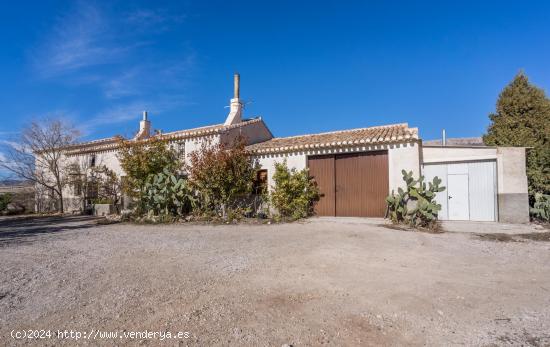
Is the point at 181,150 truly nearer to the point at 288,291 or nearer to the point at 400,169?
the point at 400,169

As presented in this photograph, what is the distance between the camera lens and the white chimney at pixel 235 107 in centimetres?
1981

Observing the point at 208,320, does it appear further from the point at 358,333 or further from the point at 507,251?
the point at 507,251

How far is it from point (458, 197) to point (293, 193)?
6.41m

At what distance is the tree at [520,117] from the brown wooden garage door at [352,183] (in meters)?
6.35

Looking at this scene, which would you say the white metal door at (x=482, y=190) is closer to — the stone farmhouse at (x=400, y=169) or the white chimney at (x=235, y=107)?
the stone farmhouse at (x=400, y=169)

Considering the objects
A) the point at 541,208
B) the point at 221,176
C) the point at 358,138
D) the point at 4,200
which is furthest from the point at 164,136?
the point at 541,208

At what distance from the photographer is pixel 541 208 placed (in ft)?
36.4

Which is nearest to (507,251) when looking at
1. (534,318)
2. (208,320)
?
(534,318)

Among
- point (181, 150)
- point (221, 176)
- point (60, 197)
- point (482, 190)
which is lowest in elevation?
point (60, 197)

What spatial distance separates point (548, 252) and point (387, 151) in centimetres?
621

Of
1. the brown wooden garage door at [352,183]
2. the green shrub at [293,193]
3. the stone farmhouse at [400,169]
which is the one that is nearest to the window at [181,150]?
the stone farmhouse at [400,169]

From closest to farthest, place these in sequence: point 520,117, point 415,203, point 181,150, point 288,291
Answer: point 288,291
point 415,203
point 520,117
point 181,150

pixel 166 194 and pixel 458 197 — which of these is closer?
pixel 458 197

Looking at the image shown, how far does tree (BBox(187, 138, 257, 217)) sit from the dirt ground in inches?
195
